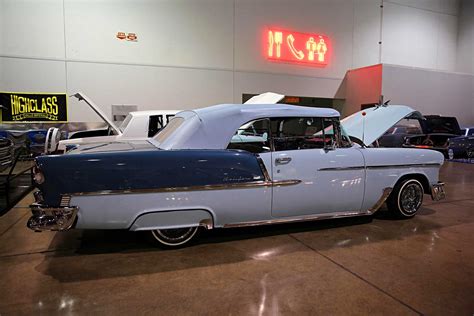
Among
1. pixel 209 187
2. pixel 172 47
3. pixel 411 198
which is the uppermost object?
pixel 172 47

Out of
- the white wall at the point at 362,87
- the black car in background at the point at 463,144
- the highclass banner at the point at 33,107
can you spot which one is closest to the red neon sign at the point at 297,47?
the white wall at the point at 362,87

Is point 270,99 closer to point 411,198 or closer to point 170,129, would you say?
point 411,198

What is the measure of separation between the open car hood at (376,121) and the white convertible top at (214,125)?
166cm

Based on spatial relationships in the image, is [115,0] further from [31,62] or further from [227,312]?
[227,312]

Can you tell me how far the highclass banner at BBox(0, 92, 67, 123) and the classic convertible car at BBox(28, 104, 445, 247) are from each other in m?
6.79

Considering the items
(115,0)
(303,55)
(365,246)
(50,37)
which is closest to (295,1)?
(303,55)

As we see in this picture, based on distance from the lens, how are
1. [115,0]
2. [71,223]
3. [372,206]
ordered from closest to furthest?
[71,223] → [372,206] → [115,0]

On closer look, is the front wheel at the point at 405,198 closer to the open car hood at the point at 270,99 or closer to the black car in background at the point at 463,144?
the open car hood at the point at 270,99

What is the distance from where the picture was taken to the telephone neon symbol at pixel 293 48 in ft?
38.5

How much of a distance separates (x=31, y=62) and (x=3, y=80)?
0.84 m

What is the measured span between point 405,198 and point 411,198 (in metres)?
0.11

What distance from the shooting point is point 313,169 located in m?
3.54

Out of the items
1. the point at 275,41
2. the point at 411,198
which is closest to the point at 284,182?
the point at 411,198

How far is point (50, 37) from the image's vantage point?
8.92 m
